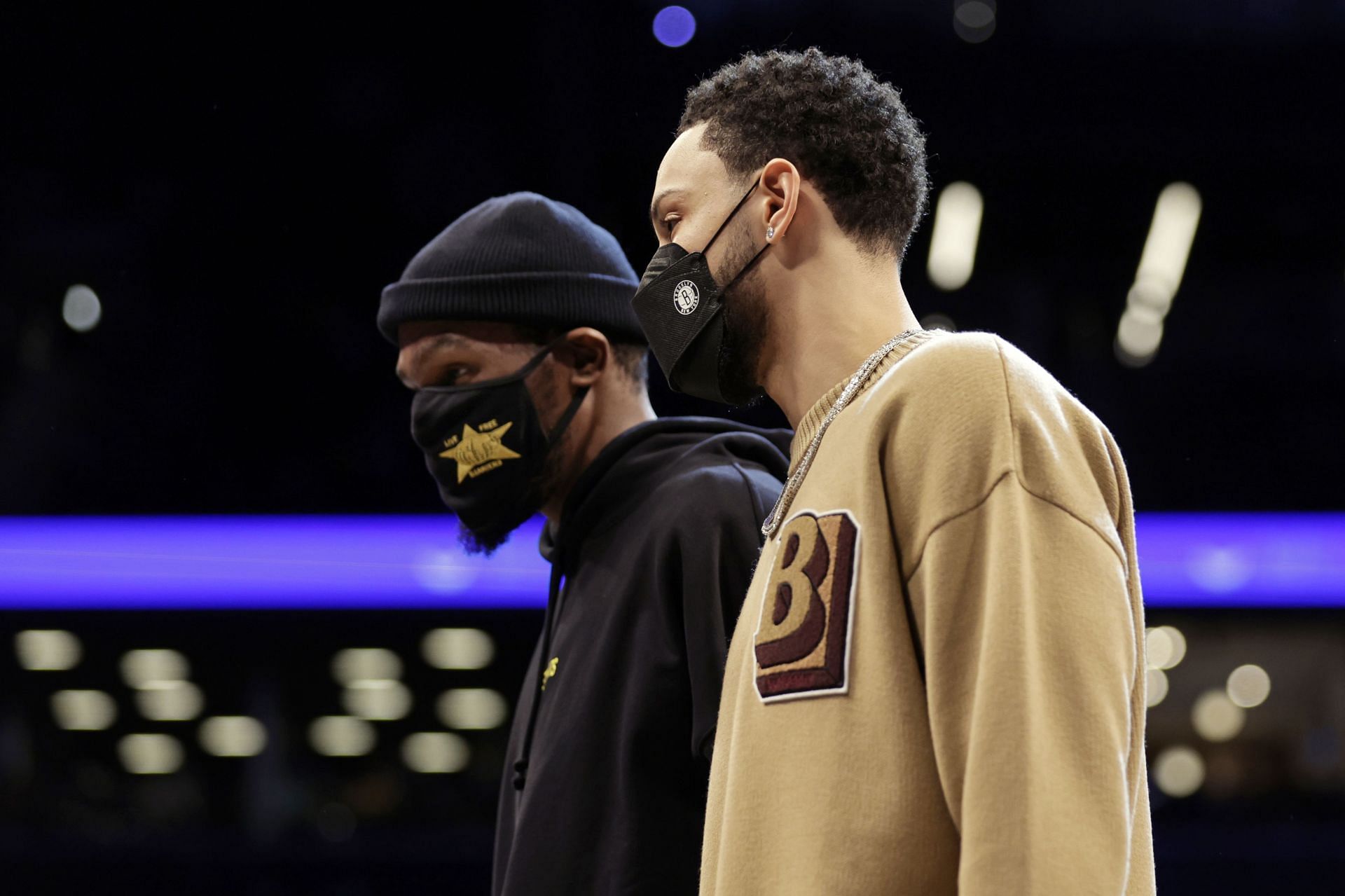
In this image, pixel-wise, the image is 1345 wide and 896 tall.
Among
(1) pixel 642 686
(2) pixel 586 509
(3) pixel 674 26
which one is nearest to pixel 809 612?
(1) pixel 642 686

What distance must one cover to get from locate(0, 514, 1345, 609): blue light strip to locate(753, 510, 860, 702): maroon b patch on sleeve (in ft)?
10.8

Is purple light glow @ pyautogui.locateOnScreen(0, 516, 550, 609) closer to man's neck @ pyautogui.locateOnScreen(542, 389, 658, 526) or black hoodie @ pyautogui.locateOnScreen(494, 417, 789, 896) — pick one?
man's neck @ pyautogui.locateOnScreen(542, 389, 658, 526)

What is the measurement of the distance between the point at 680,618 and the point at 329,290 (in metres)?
3.33

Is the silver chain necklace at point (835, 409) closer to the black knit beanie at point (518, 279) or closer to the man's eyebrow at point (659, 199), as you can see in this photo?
the man's eyebrow at point (659, 199)

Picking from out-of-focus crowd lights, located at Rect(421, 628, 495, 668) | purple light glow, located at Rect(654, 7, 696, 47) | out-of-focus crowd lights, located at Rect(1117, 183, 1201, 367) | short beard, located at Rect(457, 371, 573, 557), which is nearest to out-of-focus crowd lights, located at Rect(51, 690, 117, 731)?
out-of-focus crowd lights, located at Rect(421, 628, 495, 668)

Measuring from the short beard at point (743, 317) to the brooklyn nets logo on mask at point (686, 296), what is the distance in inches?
1.1

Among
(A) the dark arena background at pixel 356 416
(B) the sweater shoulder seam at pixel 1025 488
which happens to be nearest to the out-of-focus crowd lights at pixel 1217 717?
(A) the dark arena background at pixel 356 416

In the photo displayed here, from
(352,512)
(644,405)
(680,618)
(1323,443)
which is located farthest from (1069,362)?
(680,618)

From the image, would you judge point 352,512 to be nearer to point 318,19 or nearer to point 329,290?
point 329,290

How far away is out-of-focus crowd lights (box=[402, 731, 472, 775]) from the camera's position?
179 inches

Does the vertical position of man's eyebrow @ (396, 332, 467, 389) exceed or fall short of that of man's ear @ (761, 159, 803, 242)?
it exceeds it

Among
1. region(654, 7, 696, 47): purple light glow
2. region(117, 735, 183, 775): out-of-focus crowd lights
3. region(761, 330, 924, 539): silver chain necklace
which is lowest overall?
region(761, 330, 924, 539): silver chain necklace

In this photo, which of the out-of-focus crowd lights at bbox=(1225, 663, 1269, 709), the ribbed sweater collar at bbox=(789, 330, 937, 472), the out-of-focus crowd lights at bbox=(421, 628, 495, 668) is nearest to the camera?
the ribbed sweater collar at bbox=(789, 330, 937, 472)

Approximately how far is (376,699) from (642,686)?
3.23 metres
